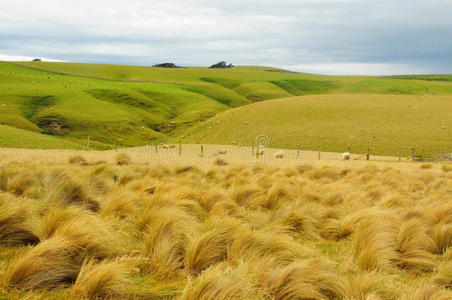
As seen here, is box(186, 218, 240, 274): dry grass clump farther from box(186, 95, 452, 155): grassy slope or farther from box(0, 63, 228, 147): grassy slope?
box(0, 63, 228, 147): grassy slope

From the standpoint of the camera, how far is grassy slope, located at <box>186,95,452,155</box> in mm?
46250

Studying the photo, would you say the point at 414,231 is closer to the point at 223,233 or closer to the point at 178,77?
the point at 223,233

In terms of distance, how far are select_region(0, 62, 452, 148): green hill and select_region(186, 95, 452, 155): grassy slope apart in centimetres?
406

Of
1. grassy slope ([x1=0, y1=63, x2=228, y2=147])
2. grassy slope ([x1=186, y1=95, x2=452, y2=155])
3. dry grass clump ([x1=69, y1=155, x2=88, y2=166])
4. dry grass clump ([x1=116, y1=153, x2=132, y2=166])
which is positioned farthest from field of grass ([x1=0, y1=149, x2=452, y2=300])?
grassy slope ([x1=0, y1=63, x2=228, y2=147])

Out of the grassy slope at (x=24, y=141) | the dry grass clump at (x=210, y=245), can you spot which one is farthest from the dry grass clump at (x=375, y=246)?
the grassy slope at (x=24, y=141)

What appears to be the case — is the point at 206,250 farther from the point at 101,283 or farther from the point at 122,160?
the point at 122,160

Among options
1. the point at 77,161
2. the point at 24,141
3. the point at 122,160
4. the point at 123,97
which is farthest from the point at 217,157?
the point at 123,97

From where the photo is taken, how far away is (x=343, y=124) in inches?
2079

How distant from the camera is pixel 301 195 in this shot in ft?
28.9

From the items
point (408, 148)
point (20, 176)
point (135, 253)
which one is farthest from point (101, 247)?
point (408, 148)

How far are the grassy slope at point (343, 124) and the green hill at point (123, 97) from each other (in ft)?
13.3

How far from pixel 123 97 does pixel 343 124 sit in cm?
6110

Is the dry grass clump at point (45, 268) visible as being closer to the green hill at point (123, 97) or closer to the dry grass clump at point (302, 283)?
the dry grass clump at point (302, 283)

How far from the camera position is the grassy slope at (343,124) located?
4625cm
